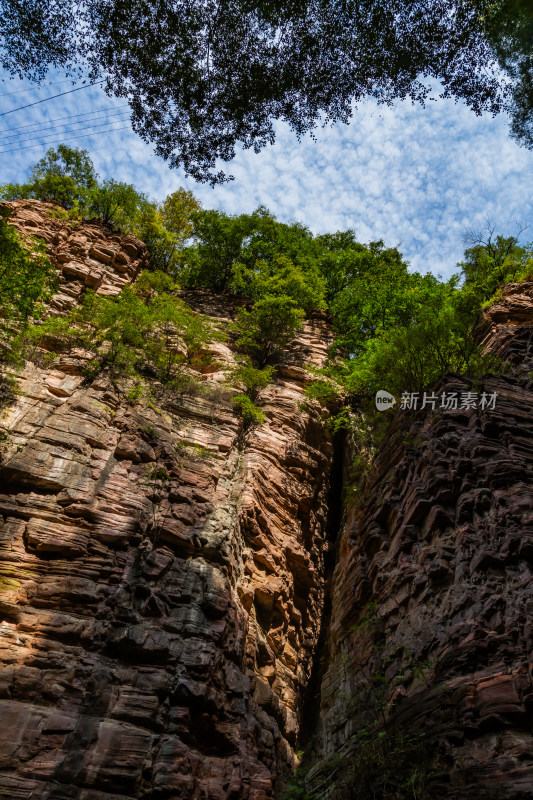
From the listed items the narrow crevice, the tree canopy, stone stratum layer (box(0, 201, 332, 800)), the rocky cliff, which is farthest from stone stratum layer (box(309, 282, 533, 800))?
the tree canopy

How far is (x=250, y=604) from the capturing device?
1056 centimetres

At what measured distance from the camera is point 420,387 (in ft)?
43.1

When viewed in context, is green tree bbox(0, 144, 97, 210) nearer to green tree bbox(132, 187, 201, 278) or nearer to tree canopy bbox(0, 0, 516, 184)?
green tree bbox(132, 187, 201, 278)

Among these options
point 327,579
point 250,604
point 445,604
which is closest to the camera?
point 445,604

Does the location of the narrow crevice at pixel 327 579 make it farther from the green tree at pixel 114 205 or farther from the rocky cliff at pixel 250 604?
the green tree at pixel 114 205

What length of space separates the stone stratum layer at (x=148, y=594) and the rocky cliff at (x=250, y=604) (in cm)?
3

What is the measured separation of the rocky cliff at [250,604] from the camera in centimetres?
Result: 649

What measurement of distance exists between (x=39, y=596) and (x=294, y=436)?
8.50 m

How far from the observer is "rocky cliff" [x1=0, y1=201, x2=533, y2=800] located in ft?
21.3

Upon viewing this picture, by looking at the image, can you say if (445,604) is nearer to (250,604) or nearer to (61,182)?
(250,604)

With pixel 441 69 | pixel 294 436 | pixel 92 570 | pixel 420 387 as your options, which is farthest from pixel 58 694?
pixel 441 69

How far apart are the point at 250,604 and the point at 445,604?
4314 mm

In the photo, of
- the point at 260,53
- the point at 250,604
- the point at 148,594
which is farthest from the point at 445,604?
the point at 260,53

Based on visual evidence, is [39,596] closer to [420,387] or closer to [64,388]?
[64,388]
